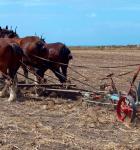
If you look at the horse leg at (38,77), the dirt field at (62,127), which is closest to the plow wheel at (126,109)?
the dirt field at (62,127)

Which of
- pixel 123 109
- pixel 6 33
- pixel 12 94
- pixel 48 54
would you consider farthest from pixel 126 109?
pixel 6 33

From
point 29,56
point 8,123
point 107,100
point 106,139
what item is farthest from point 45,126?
point 29,56

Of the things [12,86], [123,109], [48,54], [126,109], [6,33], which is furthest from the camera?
[6,33]

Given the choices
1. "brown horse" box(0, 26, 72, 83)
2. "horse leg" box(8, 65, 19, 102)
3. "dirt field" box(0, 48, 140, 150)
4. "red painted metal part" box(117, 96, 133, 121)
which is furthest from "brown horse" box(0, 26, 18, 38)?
"red painted metal part" box(117, 96, 133, 121)

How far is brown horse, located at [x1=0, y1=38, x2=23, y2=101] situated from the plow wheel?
3.96 m

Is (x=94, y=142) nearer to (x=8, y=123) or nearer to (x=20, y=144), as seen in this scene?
(x=20, y=144)

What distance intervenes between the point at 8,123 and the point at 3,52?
158 inches

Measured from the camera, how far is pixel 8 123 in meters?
10.8

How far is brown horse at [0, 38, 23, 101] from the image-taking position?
14.4 m

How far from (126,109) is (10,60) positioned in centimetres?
468

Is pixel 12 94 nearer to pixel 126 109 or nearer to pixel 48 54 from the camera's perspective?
pixel 48 54

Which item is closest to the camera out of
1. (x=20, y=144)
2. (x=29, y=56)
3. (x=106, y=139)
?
(x=20, y=144)

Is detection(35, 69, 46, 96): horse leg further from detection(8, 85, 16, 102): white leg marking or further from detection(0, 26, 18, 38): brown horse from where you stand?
detection(0, 26, 18, 38): brown horse

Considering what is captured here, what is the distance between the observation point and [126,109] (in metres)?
11.0
